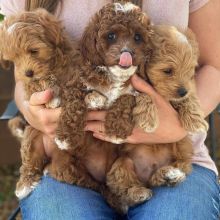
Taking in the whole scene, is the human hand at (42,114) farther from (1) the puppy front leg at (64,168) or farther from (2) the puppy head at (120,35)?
(2) the puppy head at (120,35)

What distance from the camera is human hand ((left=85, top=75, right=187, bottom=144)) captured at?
74.8 inches

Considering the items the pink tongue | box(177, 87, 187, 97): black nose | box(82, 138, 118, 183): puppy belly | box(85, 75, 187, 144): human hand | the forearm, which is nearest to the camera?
the pink tongue

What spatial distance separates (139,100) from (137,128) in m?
0.11

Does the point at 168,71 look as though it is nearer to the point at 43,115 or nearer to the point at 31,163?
the point at 43,115

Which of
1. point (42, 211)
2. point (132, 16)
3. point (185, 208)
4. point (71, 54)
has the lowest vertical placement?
point (42, 211)

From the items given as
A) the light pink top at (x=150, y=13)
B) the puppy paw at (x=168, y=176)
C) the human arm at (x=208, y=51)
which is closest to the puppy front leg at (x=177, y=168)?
the puppy paw at (x=168, y=176)

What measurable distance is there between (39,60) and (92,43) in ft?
0.72

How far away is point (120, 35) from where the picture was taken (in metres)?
1.73

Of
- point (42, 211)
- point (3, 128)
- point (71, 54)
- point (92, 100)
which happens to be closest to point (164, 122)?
point (92, 100)

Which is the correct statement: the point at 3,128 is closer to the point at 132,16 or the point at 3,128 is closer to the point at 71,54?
the point at 71,54

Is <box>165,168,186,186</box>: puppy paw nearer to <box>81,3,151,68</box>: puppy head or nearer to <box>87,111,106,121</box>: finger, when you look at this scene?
<box>87,111,106,121</box>: finger

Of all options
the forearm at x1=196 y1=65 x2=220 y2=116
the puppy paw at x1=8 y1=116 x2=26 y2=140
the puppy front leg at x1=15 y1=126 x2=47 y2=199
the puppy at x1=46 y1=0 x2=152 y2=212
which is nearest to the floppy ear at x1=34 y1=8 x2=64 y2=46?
the puppy at x1=46 y1=0 x2=152 y2=212

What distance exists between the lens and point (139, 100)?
184 cm

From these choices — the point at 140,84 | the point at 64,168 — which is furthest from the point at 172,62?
the point at 64,168
